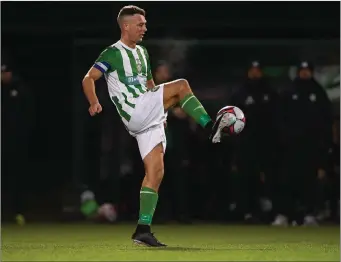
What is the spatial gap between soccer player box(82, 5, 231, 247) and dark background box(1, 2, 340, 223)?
510 centimetres

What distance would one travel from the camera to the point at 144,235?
900 cm

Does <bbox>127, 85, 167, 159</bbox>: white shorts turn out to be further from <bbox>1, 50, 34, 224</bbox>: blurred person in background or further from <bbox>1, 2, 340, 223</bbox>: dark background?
<bbox>1, 2, 340, 223</bbox>: dark background

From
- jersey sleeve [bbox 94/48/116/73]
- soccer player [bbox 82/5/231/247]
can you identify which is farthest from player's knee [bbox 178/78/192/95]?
jersey sleeve [bbox 94/48/116/73]

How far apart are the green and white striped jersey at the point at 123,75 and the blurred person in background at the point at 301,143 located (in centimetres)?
439

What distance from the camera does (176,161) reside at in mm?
13367

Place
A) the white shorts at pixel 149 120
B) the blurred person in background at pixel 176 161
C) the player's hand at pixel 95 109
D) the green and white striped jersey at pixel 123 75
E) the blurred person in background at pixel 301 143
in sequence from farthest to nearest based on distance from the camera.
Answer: the blurred person in background at pixel 176 161 < the blurred person in background at pixel 301 143 < the green and white striped jersey at pixel 123 75 < the white shorts at pixel 149 120 < the player's hand at pixel 95 109

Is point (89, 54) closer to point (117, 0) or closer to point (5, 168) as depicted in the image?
point (117, 0)

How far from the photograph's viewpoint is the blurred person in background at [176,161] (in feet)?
43.8

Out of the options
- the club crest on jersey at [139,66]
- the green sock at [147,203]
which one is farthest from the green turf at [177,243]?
the club crest on jersey at [139,66]

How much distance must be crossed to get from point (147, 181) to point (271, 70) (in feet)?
20.0

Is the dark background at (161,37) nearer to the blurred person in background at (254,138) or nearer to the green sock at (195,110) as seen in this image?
the blurred person in background at (254,138)

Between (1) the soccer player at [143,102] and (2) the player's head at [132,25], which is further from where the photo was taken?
(2) the player's head at [132,25]

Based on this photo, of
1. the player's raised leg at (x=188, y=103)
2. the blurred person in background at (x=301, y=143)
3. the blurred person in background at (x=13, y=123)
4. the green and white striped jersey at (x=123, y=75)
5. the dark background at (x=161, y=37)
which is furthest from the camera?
the dark background at (x=161, y=37)

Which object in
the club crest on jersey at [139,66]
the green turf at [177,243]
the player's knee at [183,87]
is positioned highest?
the club crest on jersey at [139,66]
